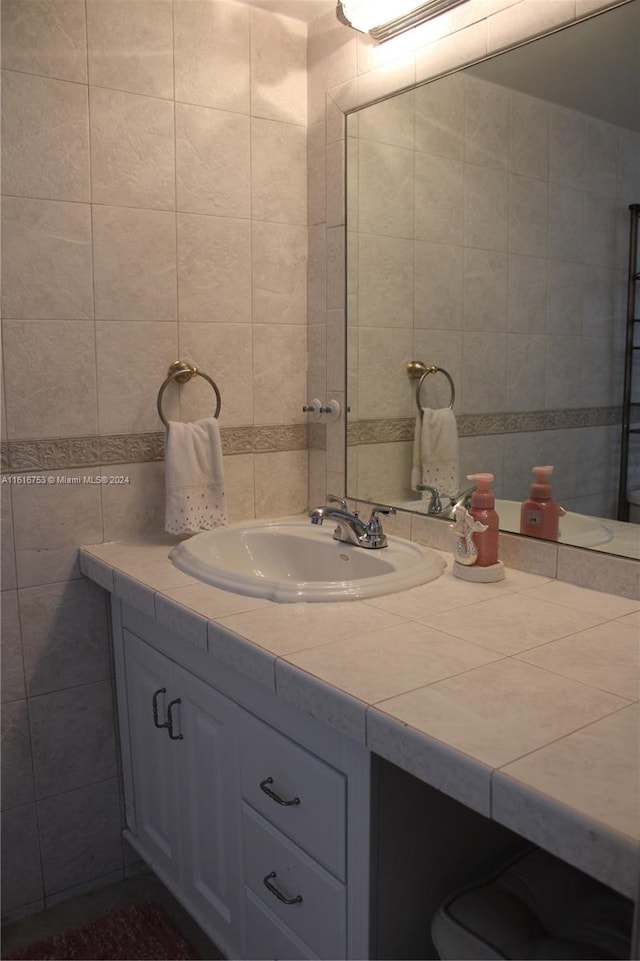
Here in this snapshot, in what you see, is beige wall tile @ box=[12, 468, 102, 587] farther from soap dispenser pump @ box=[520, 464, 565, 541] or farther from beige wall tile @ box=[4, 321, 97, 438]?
soap dispenser pump @ box=[520, 464, 565, 541]

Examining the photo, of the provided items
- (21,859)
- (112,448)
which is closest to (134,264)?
(112,448)

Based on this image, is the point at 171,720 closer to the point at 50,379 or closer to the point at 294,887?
the point at 294,887

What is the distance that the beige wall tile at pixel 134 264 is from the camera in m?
1.73

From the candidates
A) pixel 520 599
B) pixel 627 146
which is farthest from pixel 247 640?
pixel 627 146

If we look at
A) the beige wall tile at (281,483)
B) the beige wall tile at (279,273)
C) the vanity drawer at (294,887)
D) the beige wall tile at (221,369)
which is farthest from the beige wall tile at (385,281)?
the vanity drawer at (294,887)

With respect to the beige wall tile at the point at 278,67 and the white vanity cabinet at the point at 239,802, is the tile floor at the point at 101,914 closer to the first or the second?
the white vanity cabinet at the point at 239,802

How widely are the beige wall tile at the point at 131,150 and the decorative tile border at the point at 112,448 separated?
1.76 ft

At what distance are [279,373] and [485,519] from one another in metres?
0.78

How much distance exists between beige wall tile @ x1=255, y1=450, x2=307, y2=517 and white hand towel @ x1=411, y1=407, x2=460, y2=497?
1.33ft

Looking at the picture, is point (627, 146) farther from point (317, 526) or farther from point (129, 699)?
point (129, 699)

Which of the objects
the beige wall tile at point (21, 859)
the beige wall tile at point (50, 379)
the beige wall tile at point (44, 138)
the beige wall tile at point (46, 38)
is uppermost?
the beige wall tile at point (46, 38)

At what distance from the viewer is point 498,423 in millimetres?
1562

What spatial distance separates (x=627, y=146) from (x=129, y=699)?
151 cm

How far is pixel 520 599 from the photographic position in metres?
1.37
